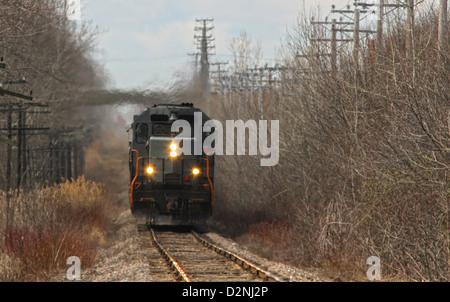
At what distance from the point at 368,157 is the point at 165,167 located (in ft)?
25.5

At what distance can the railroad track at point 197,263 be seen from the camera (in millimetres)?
11406

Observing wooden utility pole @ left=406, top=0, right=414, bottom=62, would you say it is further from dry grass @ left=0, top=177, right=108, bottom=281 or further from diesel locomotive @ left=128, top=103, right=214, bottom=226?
diesel locomotive @ left=128, top=103, right=214, bottom=226

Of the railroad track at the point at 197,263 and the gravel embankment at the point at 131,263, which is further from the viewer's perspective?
the railroad track at the point at 197,263

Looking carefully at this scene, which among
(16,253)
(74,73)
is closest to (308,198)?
(16,253)

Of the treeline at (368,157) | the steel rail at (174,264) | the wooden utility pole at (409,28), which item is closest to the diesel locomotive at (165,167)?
the steel rail at (174,264)

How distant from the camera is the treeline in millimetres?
10414

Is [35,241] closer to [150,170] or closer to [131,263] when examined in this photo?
[131,263]

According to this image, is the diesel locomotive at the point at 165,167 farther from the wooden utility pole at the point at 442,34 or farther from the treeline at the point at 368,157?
the wooden utility pole at the point at 442,34

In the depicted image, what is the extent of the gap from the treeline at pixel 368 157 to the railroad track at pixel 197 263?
1.68m

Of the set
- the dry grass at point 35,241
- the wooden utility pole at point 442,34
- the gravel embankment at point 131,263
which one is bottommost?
the gravel embankment at point 131,263

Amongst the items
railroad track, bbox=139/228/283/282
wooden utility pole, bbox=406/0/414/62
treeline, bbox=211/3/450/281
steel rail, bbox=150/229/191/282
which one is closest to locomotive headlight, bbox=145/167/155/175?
railroad track, bbox=139/228/283/282

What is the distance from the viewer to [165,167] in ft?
62.0

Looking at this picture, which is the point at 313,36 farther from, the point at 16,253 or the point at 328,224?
the point at 16,253

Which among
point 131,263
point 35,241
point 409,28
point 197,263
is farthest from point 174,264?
point 409,28
